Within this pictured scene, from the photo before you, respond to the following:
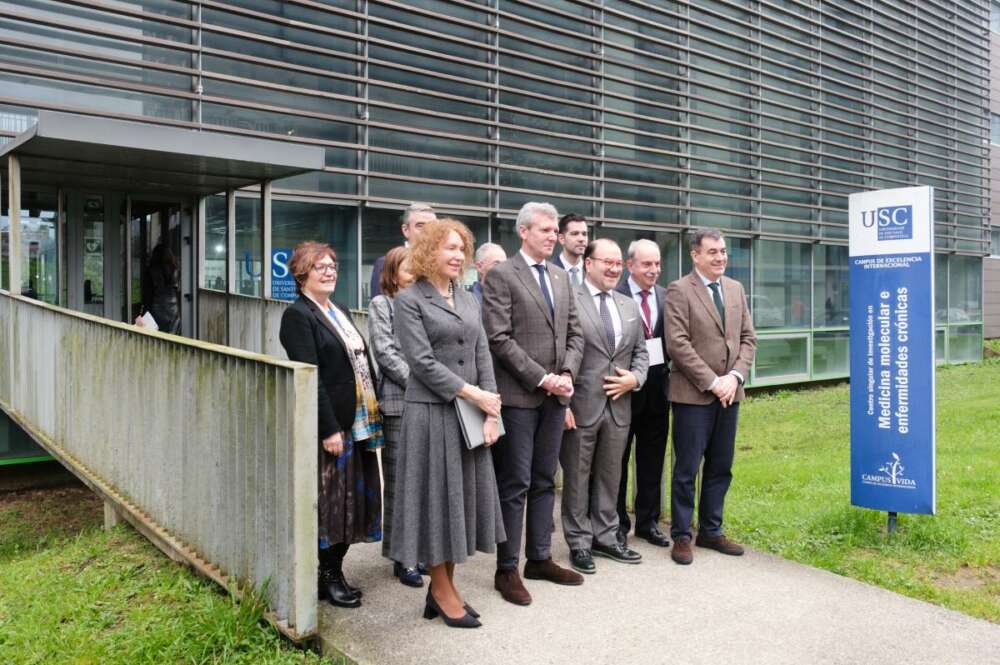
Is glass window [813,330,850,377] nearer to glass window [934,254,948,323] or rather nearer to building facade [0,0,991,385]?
building facade [0,0,991,385]

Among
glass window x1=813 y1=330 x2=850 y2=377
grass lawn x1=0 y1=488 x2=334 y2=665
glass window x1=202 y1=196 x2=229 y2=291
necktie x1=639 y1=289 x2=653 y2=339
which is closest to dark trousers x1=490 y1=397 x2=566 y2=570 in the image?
necktie x1=639 y1=289 x2=653 y2=339

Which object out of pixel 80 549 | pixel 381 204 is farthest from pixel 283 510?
pixel 381 204

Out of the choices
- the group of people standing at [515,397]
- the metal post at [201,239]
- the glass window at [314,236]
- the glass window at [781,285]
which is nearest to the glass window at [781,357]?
the glass window at [781,285]

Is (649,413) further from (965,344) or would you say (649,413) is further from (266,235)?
(965,344)

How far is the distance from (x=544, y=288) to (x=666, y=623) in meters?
1.82

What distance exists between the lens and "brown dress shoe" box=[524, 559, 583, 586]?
4.55 metres

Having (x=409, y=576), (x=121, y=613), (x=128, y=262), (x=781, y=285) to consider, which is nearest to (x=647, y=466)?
(x=409, y=576)

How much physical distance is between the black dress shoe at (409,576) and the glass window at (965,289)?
21.7 metres

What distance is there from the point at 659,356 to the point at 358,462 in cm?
218

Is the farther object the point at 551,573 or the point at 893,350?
the point at 893,350

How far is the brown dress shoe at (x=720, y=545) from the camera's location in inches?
205

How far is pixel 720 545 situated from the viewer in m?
5.27

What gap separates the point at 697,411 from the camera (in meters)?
5.26

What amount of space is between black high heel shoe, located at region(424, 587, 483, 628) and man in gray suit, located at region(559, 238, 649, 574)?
102cm
